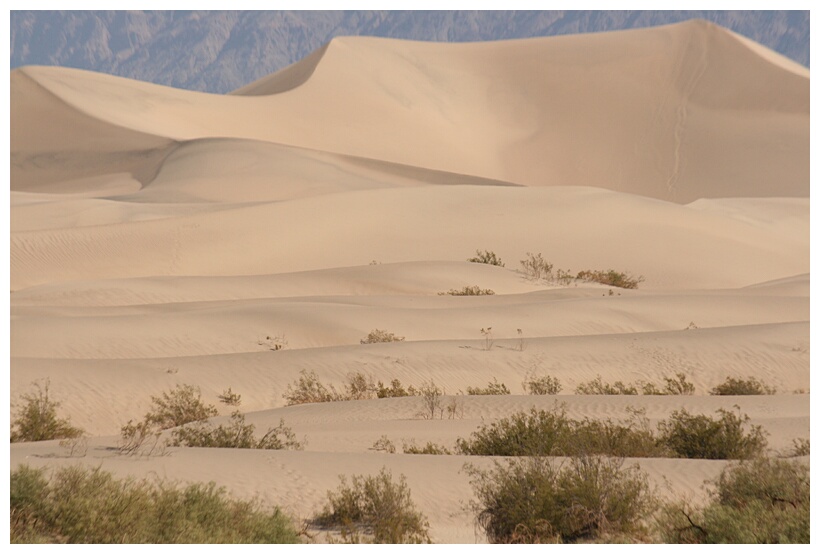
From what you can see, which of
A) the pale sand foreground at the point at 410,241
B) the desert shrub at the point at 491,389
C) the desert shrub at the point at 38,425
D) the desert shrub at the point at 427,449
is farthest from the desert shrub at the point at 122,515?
the desert shrub at the point at 491,389

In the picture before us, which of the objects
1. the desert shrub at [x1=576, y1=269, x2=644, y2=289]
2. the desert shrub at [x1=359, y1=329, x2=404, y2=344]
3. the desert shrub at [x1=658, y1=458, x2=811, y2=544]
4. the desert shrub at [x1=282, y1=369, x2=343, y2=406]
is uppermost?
the desert shrub at [x1=576, y1=269, x2=644, y2=289]

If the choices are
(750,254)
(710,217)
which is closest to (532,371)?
(750,254)

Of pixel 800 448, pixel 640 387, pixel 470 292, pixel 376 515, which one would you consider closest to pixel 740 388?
pixel 640 387

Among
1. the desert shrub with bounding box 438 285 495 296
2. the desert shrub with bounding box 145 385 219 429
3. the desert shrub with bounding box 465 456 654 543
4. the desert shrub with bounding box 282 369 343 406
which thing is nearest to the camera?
the desert shrub with bounding box 465 456 654 543

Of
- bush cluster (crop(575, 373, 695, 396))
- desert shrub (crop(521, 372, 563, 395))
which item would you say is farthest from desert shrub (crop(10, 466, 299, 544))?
bush cluster (crop(575, 373, 695, 396))

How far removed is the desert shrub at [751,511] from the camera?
7039mm

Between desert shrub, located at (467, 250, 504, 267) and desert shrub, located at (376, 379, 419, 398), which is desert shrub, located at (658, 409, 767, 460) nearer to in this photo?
desert shrub, located at (376, 379, 419, 398)

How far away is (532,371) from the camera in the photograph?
15.5m

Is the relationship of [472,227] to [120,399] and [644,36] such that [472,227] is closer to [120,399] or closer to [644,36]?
[120,399]

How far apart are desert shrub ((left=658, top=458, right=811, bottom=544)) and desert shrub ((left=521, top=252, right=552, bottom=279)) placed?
20.8 metres

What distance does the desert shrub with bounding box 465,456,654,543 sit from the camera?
7.68m

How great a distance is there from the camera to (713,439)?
1027 cm

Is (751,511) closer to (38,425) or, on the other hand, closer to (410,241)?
(38,425)
